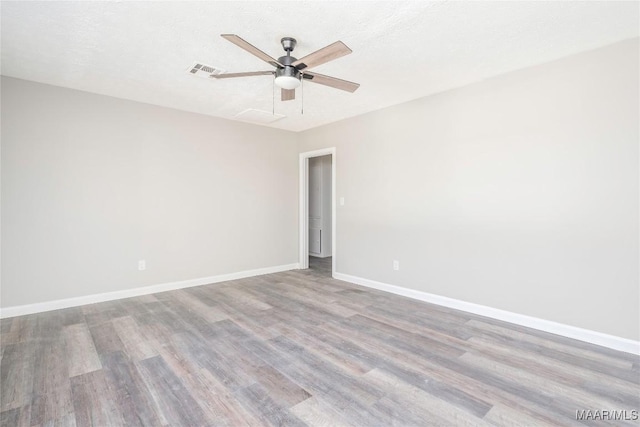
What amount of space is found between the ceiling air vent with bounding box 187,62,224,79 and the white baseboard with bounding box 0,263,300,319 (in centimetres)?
275

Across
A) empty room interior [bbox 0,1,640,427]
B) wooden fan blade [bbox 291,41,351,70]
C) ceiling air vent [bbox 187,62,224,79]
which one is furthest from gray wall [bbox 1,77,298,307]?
wooden fan blade [bbox 291,41,351,70]

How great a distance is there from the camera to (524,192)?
298 centimetres

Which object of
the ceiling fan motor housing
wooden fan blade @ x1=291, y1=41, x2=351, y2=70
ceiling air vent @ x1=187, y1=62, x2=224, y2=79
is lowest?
wooden fan blade @ x1=291, y1=41, x2=351, y2=70

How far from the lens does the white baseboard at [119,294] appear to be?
327 cm

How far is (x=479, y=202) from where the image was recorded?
10.9 ft

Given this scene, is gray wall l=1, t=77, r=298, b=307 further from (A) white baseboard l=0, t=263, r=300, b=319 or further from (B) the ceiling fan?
(B) the ceiling fan

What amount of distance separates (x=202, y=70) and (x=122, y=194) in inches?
77.4

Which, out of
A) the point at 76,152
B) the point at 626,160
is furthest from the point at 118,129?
the point at 626,160

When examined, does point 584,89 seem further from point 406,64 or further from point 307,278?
point 307,278

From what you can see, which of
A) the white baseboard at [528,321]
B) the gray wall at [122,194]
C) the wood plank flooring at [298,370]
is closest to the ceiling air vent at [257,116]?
the gray wall at [122,194]

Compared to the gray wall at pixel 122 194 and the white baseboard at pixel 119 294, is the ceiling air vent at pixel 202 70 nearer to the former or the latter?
the gray wall at pixel 122 194

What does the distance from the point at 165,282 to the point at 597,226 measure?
4792 millimetres

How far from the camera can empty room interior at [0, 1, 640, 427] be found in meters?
2.01

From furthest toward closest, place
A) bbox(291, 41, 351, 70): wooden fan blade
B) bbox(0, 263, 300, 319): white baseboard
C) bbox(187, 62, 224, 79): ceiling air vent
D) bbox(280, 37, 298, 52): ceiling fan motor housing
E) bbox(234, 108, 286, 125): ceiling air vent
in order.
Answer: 1. bbox(234, 108, 286, 125): ceiling air vent
2. bbox(0, 263, 300, 319): white baseboard
3. bbox(187, 62, 224, 79): ceiling air vent
4. bbox(280, 37, 298, 52): ceiling fan motor housing
5. bbox(291, 41, 351, 70): wooden fan blade
